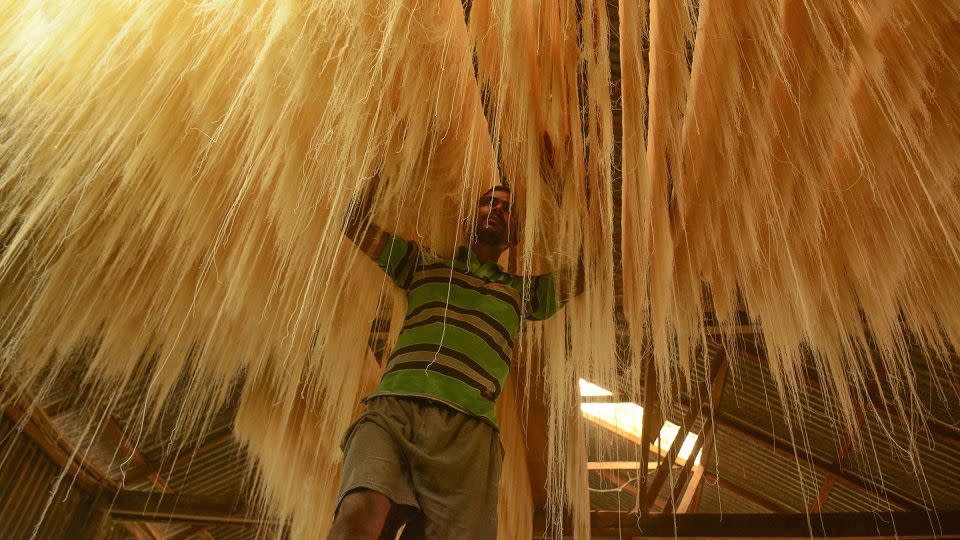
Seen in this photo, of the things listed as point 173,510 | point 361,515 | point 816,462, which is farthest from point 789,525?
point 173,510

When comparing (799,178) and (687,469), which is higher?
(799,178)

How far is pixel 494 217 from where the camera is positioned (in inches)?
59.6

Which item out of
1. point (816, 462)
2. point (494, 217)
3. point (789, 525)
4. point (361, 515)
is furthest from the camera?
point (816, 462)

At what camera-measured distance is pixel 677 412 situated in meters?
4.32

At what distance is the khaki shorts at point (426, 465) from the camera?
42.7 inches

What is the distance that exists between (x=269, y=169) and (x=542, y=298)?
73 centimetres

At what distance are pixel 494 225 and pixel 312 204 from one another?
45 centimetres

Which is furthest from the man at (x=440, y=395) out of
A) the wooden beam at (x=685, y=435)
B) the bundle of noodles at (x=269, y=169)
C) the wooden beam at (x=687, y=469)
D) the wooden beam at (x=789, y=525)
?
the wooden beam at (x=687, y=469)

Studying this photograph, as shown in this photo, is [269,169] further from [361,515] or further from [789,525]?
[789,525]

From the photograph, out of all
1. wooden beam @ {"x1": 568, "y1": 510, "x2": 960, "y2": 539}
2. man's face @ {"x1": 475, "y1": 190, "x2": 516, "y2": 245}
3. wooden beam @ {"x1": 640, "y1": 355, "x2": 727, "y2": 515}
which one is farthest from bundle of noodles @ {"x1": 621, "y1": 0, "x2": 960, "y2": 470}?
wooden beam @ {"x1": 640, "y1": 355, "x2": 727, "y2": 515}

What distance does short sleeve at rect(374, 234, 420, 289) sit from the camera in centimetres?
146

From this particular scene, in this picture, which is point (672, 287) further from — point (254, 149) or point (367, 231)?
point (254, 149)

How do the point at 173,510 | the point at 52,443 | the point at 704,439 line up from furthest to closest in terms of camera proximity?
the point at 173,510
the point at 52,443
the point at 704,439

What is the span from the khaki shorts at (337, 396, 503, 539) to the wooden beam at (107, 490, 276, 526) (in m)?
3.39
